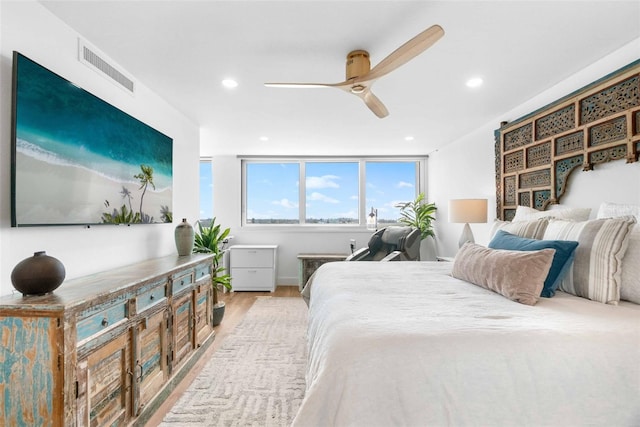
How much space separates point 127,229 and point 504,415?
8.55 ft

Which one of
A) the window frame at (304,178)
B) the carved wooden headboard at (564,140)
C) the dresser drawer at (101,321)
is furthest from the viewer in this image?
the window frame at (304,178)

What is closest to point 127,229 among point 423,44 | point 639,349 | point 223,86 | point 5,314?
point 5,314

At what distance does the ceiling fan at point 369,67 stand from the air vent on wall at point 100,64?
1130mm

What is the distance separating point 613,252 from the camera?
5.13 feet

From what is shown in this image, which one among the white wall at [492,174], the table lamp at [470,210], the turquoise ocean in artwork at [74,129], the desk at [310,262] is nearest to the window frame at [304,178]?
the white wall at [492,174]

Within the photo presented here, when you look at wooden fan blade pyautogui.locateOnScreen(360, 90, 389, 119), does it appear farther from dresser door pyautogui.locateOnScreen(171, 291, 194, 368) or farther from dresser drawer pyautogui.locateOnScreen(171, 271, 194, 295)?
dresser door pyautogui.locateOnScreen(171, 291, 194, 368)

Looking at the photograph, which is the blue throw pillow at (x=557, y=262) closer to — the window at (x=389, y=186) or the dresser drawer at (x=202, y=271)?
the dresser drawer at (x=202, y=271)

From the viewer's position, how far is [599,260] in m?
1.60

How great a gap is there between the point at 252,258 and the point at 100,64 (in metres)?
3.68

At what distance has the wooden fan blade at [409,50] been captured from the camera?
1.53 metres

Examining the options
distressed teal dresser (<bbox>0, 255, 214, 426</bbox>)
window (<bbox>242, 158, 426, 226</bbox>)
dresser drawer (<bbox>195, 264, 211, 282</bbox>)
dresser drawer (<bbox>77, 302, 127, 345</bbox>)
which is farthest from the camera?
window (<bbox>242, 158, 426, 226</bbox>)

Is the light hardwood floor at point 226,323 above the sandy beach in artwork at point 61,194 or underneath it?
underneath

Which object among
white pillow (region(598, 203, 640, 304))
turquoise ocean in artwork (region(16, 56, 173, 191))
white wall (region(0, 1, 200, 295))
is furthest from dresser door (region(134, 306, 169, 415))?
white pillow (region(598, 203, 640, 304))

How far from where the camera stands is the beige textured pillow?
1568mm
